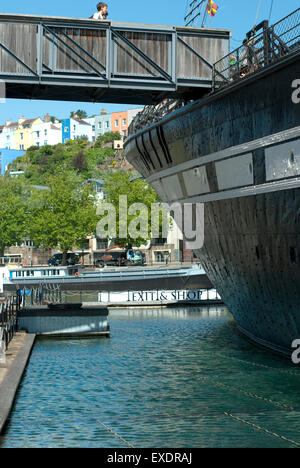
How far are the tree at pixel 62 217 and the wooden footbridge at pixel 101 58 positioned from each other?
5300cm

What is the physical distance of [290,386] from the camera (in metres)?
17.4

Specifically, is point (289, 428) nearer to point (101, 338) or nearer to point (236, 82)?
point (236, 82)

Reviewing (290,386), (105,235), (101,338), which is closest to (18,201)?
(105,235)

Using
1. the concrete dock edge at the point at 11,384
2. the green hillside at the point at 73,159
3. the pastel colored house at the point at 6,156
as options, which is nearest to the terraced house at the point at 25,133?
the green hillside at the point at 73,159

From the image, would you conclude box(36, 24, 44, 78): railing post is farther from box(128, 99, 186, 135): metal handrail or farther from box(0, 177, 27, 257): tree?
box(0, 177, 27, 257): tree

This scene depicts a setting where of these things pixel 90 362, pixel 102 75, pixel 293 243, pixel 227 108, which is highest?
pixel 102 75

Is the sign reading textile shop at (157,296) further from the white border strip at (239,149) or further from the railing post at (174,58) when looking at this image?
the railing post at (174,58)

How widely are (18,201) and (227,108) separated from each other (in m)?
66.4

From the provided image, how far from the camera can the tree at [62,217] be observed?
73875 millimetres

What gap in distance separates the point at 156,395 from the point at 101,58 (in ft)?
34.2

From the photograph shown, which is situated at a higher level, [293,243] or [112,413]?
[293,243]

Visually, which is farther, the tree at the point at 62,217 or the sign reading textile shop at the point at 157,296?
the tree at the point at 62,217

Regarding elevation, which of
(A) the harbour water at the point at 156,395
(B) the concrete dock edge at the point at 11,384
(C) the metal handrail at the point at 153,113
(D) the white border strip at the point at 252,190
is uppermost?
(C) the metal handrail at the point at 153,113
